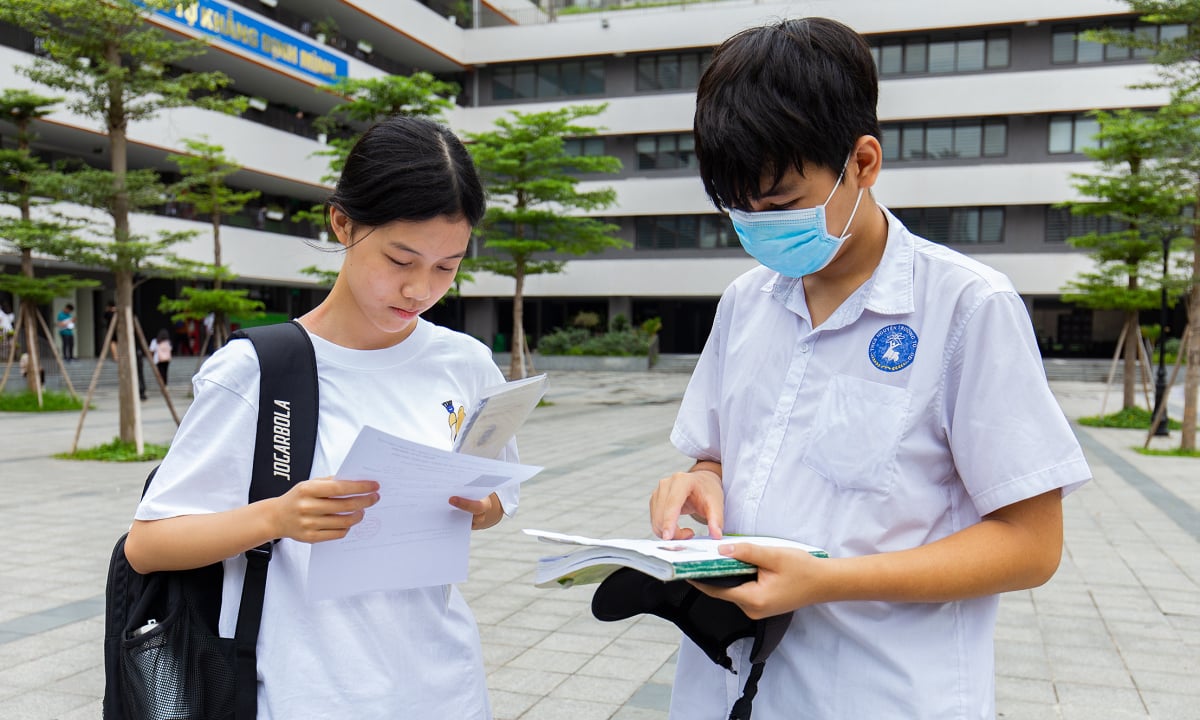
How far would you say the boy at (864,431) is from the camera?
4.32 ft

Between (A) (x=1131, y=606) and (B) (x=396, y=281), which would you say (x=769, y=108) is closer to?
(B) (x=396, y=281)

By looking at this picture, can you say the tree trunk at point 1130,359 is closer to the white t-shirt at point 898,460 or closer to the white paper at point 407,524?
the white t-shirt at point 898,460

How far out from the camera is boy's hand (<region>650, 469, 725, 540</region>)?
157 cm

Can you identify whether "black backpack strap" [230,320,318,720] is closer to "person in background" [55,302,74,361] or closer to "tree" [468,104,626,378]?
"tree" [468,104,626,378]

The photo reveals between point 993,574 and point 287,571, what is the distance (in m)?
1.10

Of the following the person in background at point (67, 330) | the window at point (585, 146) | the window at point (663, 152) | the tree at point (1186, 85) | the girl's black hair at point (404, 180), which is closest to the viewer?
the girl's black hair at point (404, 180)

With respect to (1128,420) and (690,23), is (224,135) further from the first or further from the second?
(1128,420)

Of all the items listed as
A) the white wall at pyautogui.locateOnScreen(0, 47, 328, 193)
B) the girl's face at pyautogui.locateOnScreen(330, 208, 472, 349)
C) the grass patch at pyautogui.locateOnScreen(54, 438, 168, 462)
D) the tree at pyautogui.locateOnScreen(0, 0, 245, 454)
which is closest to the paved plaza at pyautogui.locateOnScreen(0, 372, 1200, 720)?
the grass patch at pyautogui.locateOnScreen(54, 438, 168, 462)

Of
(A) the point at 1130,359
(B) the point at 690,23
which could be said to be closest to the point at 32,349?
(A) the point at 1130,359

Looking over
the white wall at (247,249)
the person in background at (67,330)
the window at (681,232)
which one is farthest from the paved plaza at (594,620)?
the window at (681,232)

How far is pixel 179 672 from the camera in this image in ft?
4.95

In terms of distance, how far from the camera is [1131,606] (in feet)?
17.6

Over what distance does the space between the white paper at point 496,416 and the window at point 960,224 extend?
32.9 m

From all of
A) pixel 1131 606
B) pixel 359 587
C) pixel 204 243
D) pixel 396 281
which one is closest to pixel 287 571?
pixel 359 587
